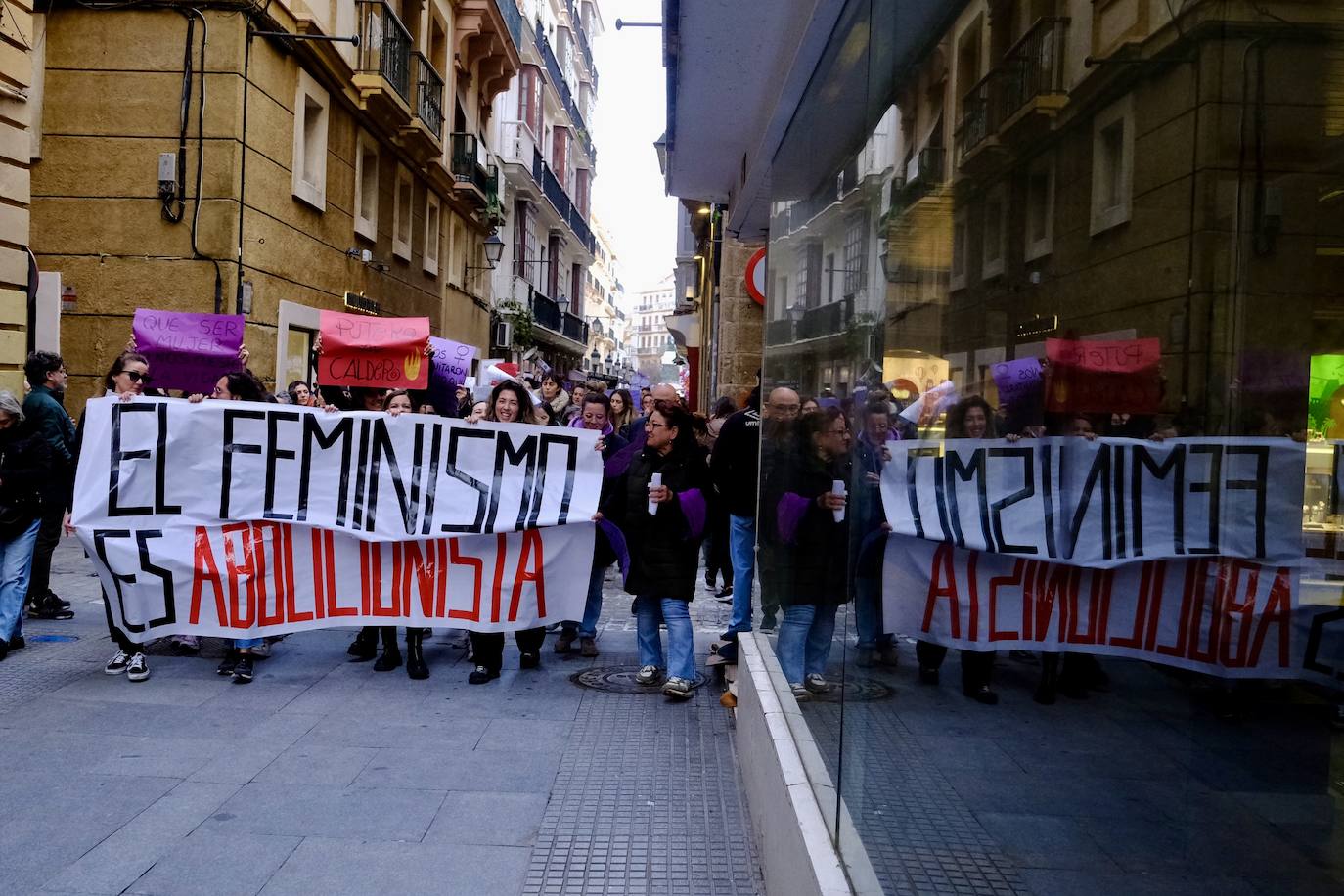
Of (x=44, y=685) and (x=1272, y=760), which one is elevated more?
(x=1272, y=760)

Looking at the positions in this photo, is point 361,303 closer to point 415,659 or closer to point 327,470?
point 327,470

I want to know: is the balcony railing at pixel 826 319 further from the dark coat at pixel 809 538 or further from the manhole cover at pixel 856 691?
the manhole cover at pixel 856 691

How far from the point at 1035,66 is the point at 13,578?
7153 mm

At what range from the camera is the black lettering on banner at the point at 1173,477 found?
53.4 inches

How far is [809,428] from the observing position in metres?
4.64

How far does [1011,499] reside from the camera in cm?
188

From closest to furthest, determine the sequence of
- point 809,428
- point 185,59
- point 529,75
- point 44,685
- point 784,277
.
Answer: point 809,428, point 784,277, point 44,685, point 185,59, point 529,75

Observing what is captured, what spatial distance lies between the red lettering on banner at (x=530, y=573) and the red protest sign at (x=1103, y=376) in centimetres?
578

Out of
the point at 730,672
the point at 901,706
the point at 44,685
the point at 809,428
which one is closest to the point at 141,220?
the point at 44,685

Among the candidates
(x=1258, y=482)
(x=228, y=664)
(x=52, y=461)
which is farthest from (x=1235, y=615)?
(x=52, y=461)

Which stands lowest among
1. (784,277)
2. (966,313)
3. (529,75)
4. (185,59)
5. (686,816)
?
(686,816)

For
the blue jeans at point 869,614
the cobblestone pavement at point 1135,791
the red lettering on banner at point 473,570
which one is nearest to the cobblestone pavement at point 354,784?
the red lettering on banner at point 473,570

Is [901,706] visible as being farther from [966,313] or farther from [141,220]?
[141,220]

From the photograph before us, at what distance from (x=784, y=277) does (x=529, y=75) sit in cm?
3371
